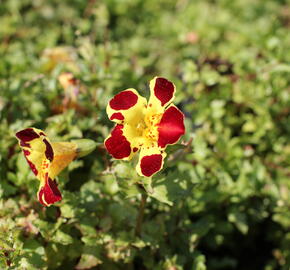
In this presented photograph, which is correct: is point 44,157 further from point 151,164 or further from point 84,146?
point 151,164

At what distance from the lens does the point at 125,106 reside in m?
1.41

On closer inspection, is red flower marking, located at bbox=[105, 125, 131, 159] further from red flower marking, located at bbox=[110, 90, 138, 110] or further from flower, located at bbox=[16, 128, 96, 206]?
flower, located at bbox=[16, 128, 96, 206]

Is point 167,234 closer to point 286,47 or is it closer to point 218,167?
point 218,167

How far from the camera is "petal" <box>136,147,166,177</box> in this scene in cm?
134

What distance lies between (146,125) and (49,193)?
38 cm

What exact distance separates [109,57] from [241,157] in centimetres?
87

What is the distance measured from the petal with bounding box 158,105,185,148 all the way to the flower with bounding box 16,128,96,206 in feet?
1.18

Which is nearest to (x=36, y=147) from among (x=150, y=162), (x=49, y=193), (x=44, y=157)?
(x=44, y=157)

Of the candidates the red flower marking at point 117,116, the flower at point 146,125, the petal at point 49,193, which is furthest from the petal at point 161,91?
the petal at point 49,193

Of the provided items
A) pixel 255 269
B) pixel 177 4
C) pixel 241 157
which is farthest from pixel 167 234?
pixel 177 4

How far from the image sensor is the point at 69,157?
1.56 metres

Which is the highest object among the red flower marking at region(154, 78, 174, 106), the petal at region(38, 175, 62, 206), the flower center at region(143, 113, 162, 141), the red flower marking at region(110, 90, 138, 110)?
the red flower marking at region(154, 78, 174, 106)

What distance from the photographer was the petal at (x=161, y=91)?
4.52 feet

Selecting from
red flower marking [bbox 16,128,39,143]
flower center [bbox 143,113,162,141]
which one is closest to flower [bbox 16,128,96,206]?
red flower marking [bbox 16,128,39,143]
